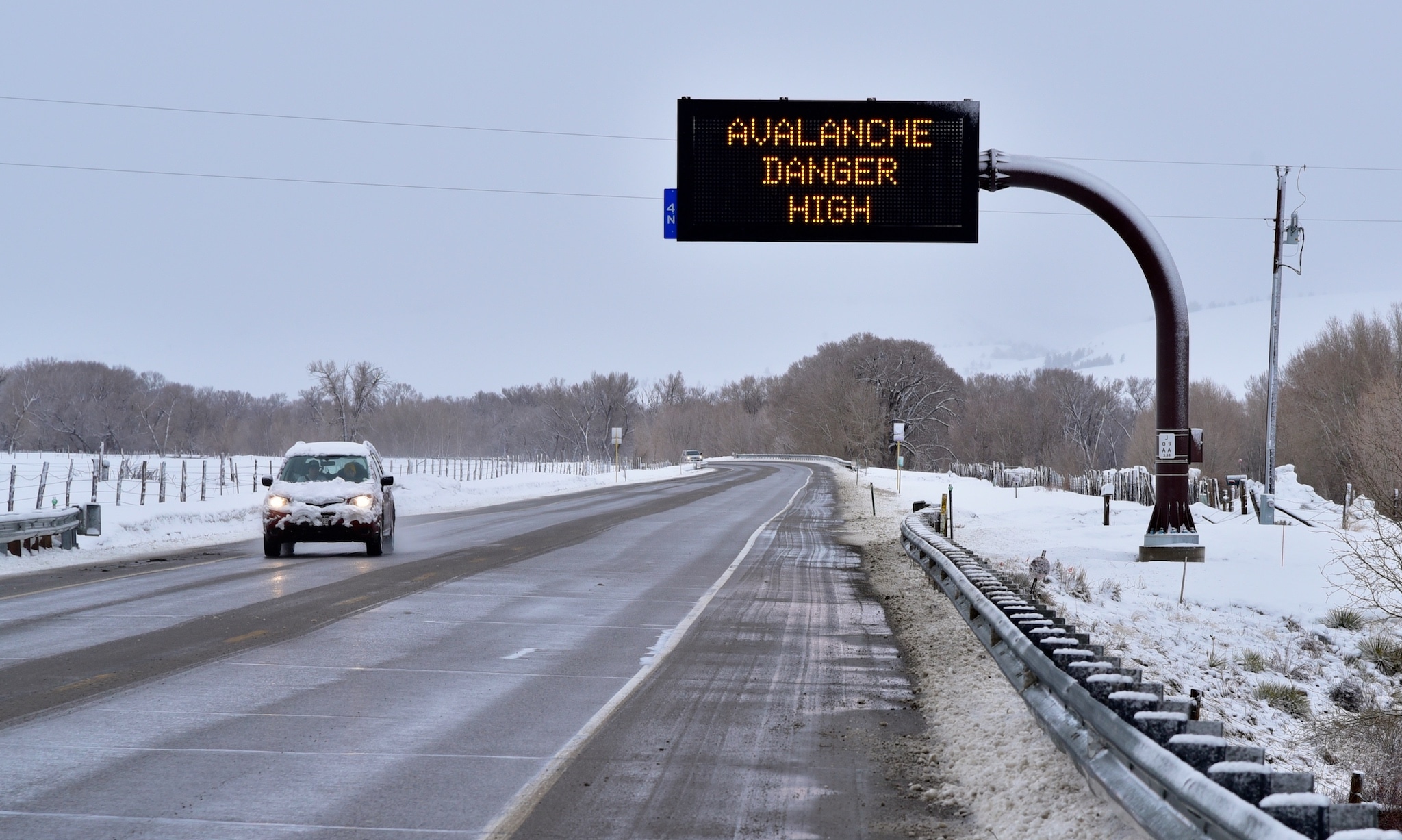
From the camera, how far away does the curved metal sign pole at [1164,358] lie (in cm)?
2212

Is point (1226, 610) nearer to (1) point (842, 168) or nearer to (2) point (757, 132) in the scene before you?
(1) point (842, 168)

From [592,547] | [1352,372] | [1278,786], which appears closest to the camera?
[1278,786]

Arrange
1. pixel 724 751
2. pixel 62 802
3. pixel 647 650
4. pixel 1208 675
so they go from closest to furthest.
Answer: pixel 62 802 < pixel 724 751 < pixel 647 650 < pixel 1208 675

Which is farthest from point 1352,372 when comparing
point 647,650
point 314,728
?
point 314,728

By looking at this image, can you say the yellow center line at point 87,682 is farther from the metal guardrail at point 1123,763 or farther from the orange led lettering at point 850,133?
the orange led lettering at point 850,133

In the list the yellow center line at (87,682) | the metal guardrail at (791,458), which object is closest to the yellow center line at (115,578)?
the yellow center line at (87,682)

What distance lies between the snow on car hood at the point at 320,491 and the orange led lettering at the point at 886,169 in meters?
10.8

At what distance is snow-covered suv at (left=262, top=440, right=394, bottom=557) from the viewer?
862 inches

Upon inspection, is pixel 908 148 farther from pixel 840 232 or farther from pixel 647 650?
pixel 647 650

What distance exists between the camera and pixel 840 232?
59.4 ft

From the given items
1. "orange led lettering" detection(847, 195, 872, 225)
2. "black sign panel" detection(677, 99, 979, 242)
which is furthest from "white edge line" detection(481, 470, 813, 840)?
"orange led lettering" detection(847, 195, 872, 225)

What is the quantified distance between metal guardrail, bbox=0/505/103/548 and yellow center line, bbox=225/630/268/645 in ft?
35.3

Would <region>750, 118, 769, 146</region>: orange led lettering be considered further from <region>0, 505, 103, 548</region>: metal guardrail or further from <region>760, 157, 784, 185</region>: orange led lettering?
<region>0, 505, 103, 548</region>: metal guardrail

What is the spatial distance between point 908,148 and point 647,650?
9.74m
